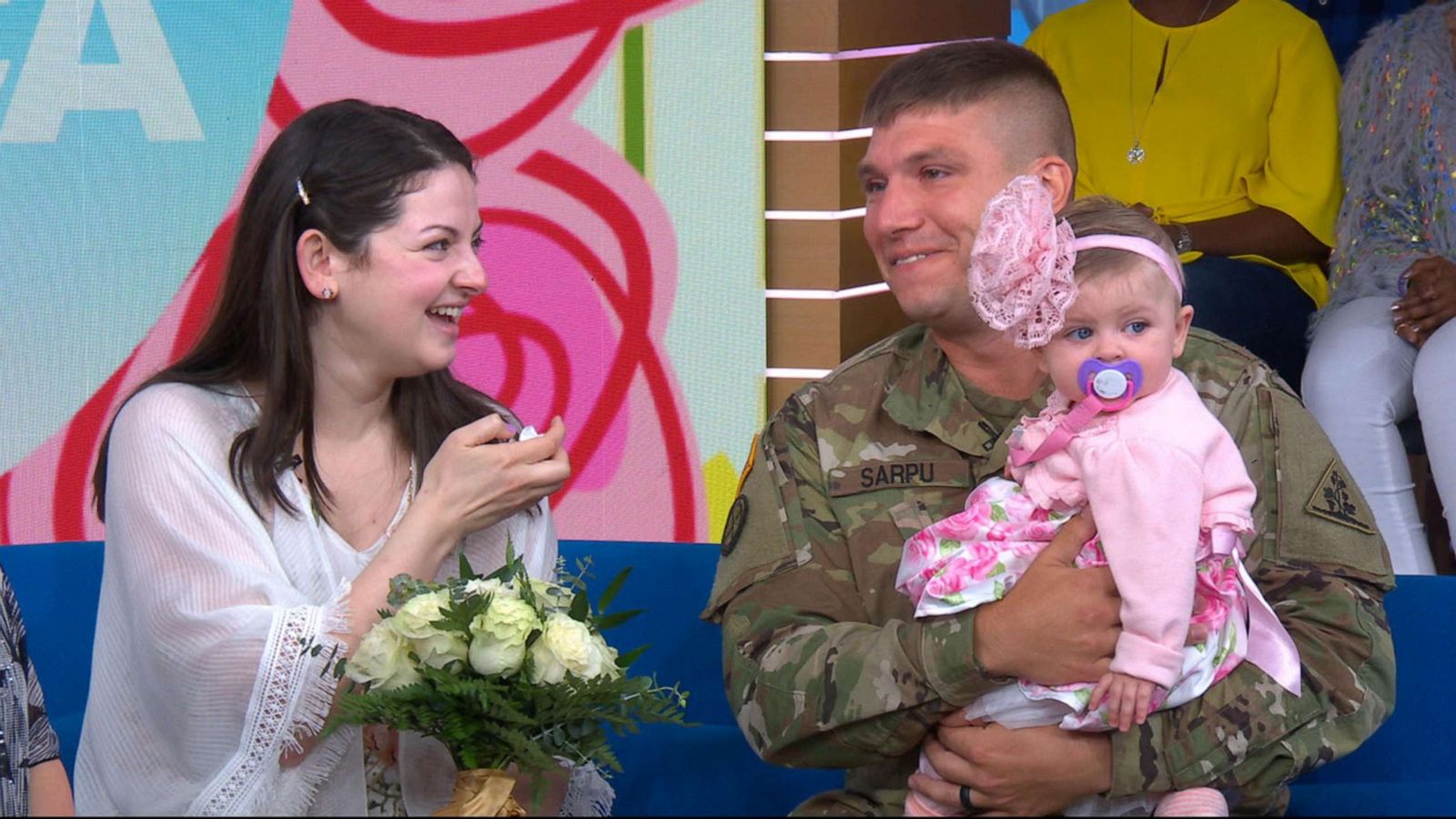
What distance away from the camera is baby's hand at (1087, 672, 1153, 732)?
2172 millimetres

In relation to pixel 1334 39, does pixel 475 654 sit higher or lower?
lower

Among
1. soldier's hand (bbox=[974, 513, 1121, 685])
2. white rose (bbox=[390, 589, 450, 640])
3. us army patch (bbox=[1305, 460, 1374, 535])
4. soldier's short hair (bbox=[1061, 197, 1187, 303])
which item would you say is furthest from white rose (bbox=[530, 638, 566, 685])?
us army patch (bbox=[1305, 460, 1374, 535])

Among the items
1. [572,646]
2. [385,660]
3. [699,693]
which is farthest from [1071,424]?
[699,693]

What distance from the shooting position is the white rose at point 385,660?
7.38 feet

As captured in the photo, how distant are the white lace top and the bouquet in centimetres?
12

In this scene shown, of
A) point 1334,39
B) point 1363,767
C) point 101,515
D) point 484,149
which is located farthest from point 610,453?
point 1334,39

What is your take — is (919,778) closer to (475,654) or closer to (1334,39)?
(475,654)

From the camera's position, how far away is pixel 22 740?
242cm

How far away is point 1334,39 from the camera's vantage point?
15.9 ft

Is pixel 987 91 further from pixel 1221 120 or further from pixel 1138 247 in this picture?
pixel 1221 120

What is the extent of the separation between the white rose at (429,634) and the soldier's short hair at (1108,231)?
95 cm

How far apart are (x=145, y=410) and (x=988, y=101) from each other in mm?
1383

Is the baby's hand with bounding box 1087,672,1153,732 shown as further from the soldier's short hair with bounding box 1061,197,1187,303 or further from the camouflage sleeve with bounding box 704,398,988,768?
the soldier's short hair with bounding box 1061,197,1187,303

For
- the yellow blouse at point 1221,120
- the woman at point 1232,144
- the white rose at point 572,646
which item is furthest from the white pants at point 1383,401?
the white rose at point 572,646
